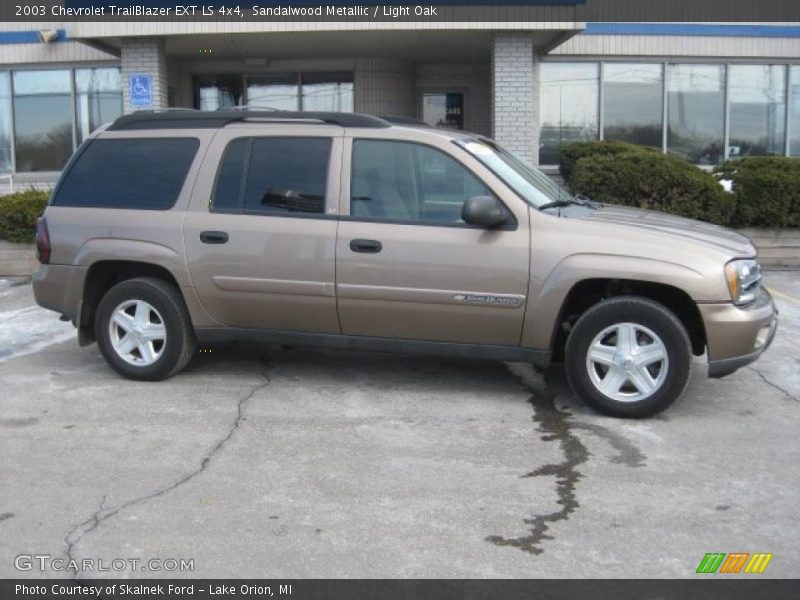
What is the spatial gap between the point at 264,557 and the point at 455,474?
134cm

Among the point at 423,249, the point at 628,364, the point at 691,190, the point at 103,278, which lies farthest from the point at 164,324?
the point at 691,190

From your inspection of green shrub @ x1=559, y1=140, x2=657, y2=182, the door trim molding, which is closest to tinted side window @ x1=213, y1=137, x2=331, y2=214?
the door trim molding

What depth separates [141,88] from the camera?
46.9 feet

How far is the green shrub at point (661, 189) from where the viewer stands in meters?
12.0

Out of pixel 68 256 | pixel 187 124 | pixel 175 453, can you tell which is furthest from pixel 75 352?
pixel 175 453

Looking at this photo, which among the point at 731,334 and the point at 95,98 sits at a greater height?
the point at 95,98

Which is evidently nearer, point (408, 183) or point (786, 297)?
point (408, 183)

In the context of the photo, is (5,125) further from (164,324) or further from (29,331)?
(164,324)

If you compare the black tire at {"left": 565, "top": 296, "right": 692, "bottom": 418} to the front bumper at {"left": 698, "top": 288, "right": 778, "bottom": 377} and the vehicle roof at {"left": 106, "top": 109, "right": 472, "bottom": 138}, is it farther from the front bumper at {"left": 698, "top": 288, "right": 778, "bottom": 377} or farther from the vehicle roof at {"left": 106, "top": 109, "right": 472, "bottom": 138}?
the vehicle roof at {"left": 106, "top": 109, "right": 472, "bottom": 138}

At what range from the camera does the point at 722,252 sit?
18.9ft

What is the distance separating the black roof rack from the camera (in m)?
6.38

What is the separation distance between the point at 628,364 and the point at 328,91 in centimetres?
1185

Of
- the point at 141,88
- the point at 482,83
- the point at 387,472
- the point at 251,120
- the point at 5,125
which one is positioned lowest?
the point at 387,472

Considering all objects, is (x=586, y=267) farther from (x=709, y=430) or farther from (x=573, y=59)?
(x=573, y=59)
